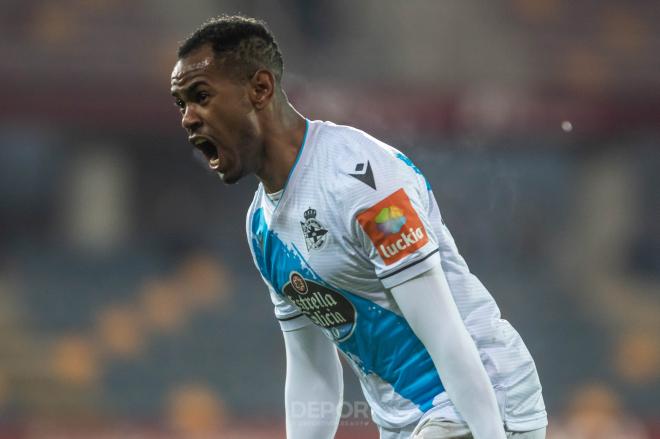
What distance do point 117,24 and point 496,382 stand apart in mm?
8663

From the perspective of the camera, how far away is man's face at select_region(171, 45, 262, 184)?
7.78 feet

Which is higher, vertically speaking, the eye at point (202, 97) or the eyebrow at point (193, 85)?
the eyebrow at point (193, 85)

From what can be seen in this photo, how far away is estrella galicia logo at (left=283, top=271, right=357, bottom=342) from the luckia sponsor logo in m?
0.25

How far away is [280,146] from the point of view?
245 centimetres

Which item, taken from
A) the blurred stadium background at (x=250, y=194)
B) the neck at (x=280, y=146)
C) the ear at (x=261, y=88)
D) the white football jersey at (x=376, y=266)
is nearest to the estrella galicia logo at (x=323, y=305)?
the white football jersey at (x=376, y=266)

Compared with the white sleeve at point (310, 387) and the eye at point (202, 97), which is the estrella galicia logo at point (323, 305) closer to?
the white sleeve at point (310, 387)

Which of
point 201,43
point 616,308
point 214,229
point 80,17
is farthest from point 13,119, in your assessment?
point 201,43

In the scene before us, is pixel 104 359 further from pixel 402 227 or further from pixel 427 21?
pixel 402 227

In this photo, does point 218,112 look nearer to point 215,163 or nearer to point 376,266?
point 215,163

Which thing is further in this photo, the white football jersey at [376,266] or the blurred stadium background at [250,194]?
the blurred stadium background at [250,194]

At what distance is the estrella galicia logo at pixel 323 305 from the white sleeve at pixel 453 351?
239 mm

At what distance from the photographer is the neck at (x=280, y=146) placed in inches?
96.5

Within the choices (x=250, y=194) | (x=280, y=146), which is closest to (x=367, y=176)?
(x=280, y=146)

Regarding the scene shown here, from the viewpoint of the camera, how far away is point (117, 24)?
34.4ft
